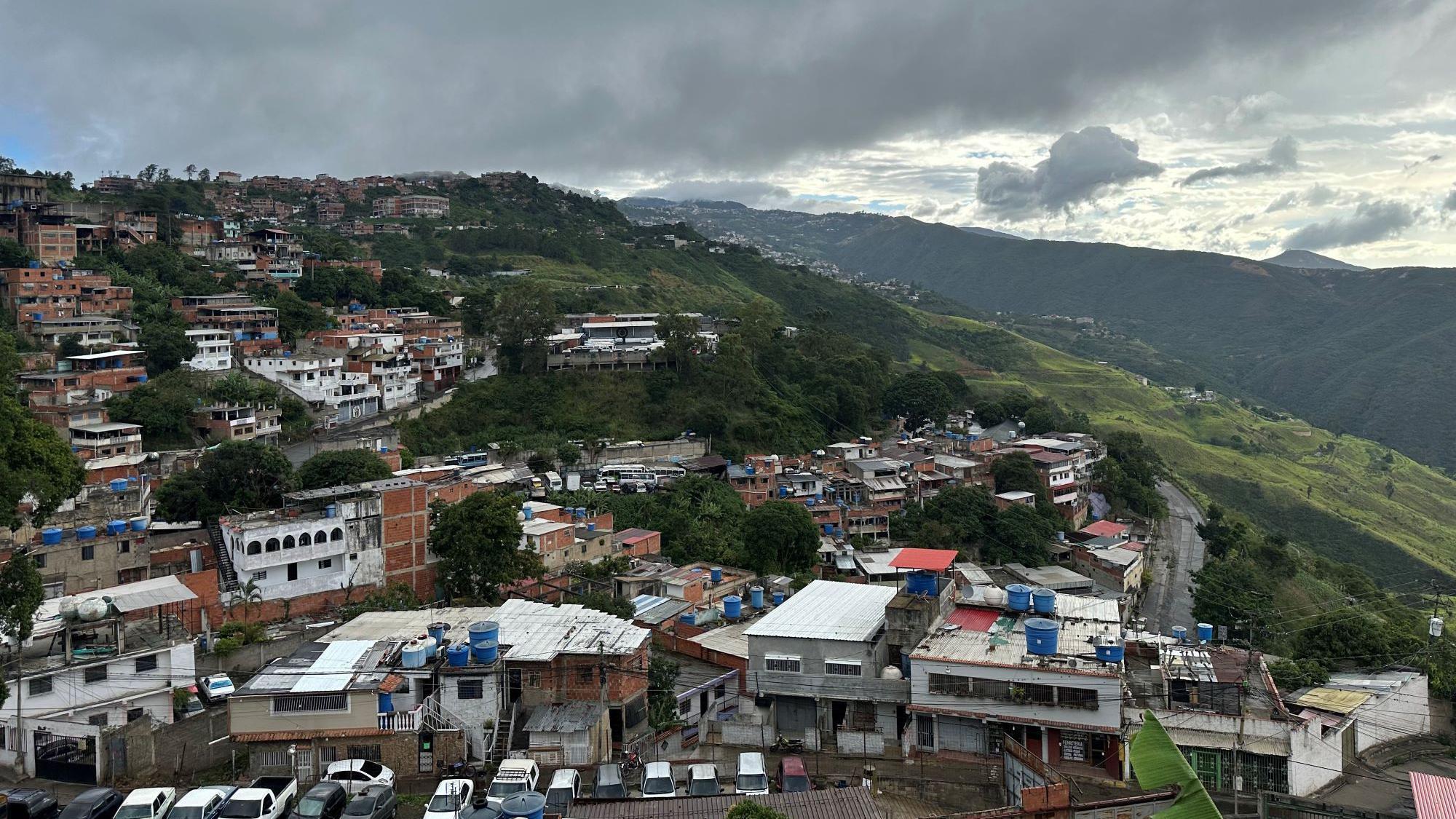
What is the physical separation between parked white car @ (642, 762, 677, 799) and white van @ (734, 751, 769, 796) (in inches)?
36.1

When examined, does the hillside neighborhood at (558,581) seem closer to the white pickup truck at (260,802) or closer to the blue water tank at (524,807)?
the blue water tank at (524,807)

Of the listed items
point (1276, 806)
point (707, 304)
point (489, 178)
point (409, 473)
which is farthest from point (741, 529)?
point (489, 178)

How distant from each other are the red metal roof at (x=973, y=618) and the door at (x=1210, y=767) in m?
3.78

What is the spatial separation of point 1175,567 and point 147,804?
4205 centimetres

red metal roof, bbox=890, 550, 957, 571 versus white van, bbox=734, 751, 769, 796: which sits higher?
red metal roof, bbox=890, 550, 957, 571

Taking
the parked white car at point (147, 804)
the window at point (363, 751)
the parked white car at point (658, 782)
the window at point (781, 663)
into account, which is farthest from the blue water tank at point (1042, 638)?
the parked white car at point (147, 804)

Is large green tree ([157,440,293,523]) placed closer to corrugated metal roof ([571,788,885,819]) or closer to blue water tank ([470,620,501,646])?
blue water tank ([470,620,501,646])

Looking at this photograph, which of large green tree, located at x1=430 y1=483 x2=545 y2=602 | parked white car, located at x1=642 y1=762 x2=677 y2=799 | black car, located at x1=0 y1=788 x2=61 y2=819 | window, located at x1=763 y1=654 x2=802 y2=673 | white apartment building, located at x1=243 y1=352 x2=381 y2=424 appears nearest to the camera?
black car, located at x1=0 y1=788 x2=61 y2=819

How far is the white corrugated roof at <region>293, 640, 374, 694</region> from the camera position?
1417 centimetres

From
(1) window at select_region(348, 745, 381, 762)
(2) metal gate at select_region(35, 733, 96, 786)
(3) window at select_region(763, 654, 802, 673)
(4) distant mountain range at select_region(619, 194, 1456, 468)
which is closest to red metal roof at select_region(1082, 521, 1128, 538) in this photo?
(3) window at select_region(763, 654, 802, 673)

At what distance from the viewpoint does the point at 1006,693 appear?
1530cm

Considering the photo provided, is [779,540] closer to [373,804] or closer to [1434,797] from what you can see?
[373,804]

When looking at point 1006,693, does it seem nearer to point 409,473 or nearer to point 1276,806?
point 1276,806

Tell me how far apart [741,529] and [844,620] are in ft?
50.6
